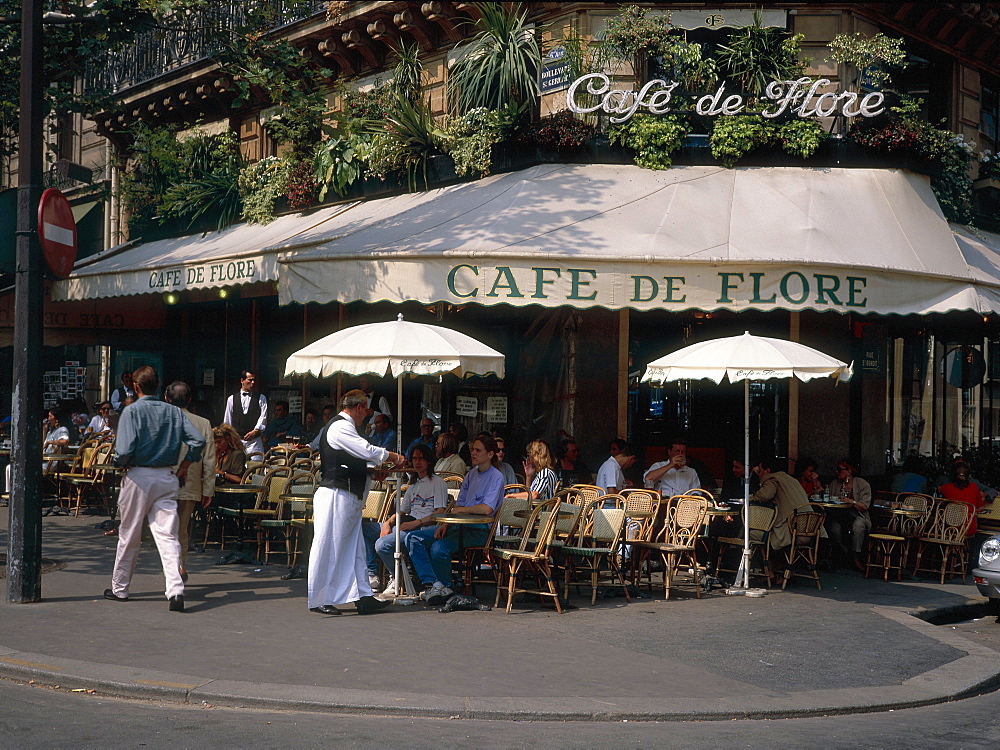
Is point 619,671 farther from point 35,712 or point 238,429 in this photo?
point 238,429

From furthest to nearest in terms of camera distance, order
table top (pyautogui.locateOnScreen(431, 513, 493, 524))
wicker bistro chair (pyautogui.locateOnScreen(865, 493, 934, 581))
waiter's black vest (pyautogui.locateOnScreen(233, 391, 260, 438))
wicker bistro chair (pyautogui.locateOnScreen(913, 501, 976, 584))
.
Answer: waiter's black vest (pyautogui.locateOnScreen(233, 391, 260, 438))
wicker bistro chair (pyautogui.locateOnScreen(913, 501, 976, 584))
wicker bistro chair (pyautogui.locateOnScreen(865, 493, 934, 581))
table top (pyautogui.locateOnScreen(431, 513, 493, 524))

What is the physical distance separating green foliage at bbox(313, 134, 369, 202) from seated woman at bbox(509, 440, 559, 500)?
5708mm

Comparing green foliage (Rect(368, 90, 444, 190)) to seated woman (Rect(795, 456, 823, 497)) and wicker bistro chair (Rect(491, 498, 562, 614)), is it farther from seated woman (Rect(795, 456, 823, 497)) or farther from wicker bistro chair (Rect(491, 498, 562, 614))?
wicker bistro chair (Rect(491, 498, 562, 614))

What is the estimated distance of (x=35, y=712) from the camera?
549cm

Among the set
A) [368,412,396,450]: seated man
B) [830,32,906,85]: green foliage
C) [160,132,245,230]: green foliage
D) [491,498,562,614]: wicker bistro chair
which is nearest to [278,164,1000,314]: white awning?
[830,32,906,85]: green foliage

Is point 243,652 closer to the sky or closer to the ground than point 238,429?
closer to the ground

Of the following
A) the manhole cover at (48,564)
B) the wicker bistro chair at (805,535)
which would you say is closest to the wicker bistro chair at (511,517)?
the wicker bistro chair at (805,535)

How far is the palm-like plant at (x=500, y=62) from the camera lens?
518 inches

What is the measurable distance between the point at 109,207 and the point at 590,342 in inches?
554

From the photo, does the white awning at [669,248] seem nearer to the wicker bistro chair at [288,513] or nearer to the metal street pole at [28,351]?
the wicker bistro chair at [288,513]

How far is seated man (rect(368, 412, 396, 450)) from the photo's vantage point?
13086mm

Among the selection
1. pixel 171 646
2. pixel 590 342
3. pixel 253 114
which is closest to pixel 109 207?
pixel 253 114

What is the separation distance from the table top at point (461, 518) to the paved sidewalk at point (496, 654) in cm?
74

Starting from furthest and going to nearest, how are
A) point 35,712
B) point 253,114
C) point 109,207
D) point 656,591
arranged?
point 109,207 < point 253,114 < point 656,591 < point 35,712
